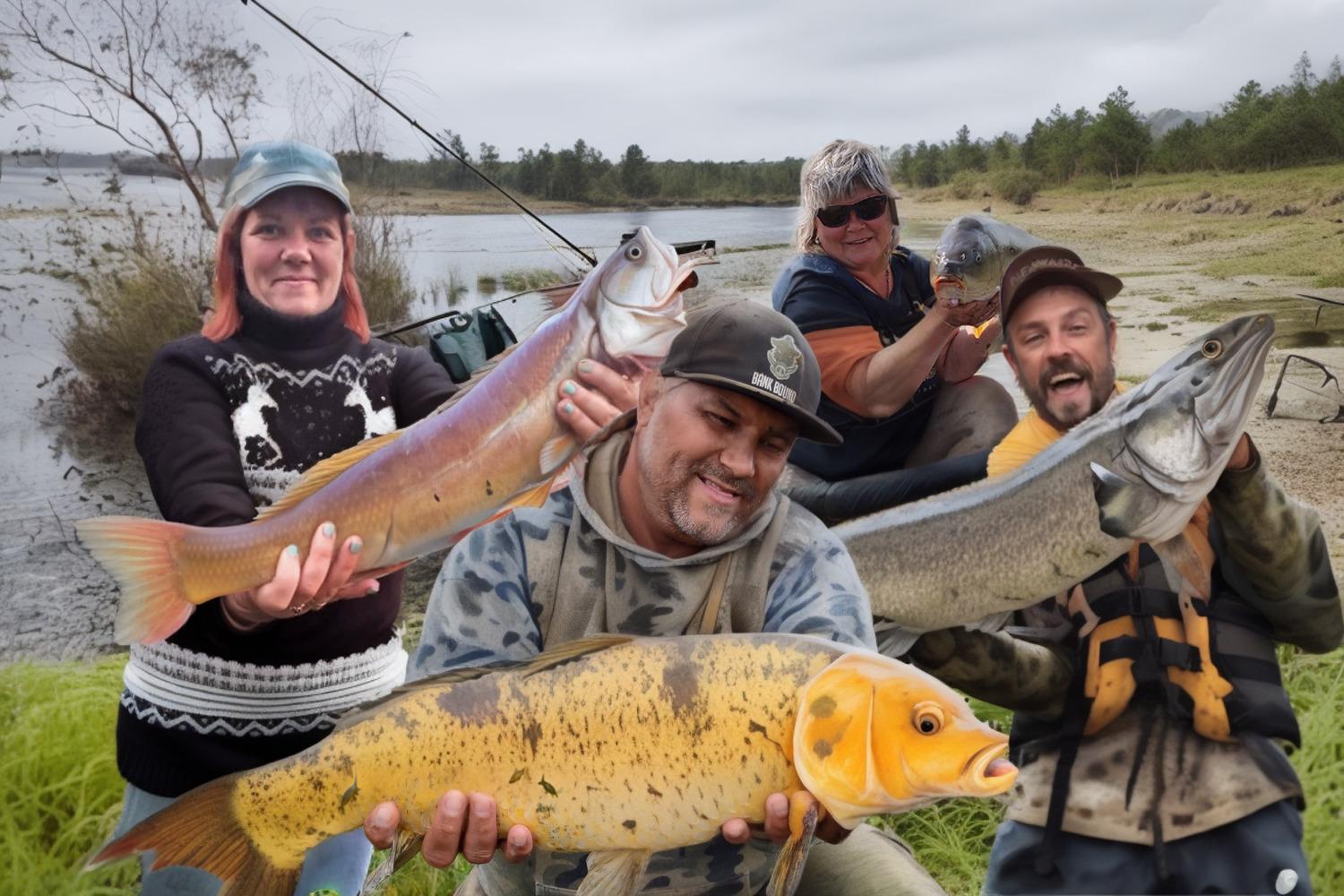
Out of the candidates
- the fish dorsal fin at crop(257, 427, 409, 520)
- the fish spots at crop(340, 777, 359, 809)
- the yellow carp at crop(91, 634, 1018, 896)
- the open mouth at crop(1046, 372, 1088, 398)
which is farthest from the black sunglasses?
the fish spots at crop(340, 777, 359, 809)

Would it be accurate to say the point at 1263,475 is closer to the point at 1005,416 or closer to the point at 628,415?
the point at 1005,416

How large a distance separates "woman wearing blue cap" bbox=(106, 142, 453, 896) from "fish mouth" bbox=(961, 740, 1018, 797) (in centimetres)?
129

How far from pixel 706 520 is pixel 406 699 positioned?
0.64 metres

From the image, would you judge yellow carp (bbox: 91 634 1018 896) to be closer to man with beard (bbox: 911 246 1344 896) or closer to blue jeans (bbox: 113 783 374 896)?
blue jeans (bbox: 113 783 374 896)

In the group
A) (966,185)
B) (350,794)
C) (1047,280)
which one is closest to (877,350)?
(1047,280)

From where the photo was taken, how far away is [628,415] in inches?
86.1

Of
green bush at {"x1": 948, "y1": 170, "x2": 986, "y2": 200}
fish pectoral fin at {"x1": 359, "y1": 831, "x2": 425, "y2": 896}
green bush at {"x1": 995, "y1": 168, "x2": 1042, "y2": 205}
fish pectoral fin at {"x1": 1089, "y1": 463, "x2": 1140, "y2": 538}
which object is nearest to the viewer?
fish pectoral fin at {"x1": 359, "y1": 831, "x2": 425, "y2": 896}

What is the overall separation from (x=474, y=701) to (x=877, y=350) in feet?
5.06

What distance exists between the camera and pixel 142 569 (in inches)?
83.5

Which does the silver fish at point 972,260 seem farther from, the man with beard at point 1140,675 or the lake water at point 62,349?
the lake water at point 62,349

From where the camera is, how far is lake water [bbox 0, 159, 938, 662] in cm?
397

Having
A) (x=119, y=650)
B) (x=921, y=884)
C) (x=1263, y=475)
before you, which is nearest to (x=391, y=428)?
(x=921, y=884)

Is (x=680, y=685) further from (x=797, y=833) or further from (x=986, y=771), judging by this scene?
(x=986, y=771)

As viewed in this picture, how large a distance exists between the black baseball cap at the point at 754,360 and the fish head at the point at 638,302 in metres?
0.04
